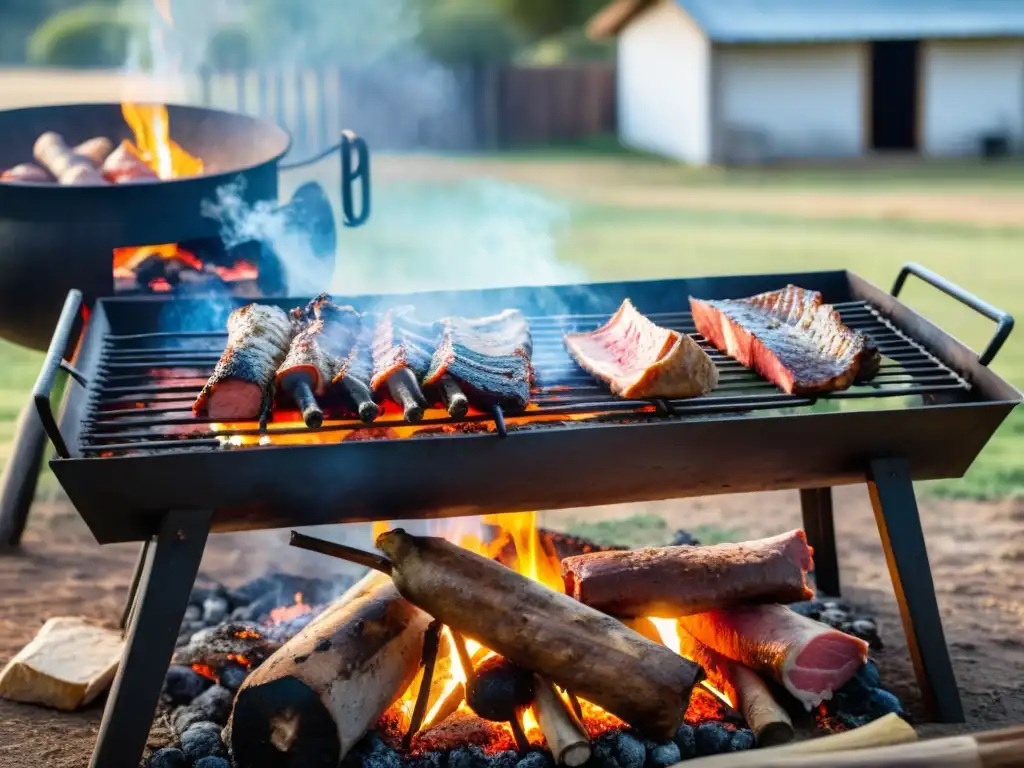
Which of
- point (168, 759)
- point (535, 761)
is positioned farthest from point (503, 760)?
point (168, 759)

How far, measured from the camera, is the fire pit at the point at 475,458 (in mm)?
3154

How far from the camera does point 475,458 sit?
3.22 m

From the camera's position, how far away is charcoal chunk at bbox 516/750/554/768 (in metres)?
3.31

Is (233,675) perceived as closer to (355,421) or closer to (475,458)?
(355,421)

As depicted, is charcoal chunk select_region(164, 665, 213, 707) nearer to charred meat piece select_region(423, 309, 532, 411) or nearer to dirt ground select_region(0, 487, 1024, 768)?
dirt ground select_region(0, 487, 1024, 768)

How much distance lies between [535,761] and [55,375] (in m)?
1.68

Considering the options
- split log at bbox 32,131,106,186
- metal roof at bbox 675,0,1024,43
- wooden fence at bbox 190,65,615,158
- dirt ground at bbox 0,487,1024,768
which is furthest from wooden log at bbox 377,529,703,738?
metal roof at bbox 675,0,1024,43

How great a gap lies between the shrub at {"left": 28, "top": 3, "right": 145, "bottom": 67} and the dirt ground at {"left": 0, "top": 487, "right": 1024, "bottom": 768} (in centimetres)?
2882

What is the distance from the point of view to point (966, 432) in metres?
3.45

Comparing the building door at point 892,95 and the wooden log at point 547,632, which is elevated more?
the wooden log at point 547,632

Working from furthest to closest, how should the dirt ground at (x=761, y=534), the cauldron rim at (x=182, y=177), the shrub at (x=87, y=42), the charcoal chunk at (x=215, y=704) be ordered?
the shrub at (x=87, y=42)
the cauldron rim at (x=182, y=177)
the dirt ground at (x=761, y=534)
the charcoal chunk at (x=215, y=704)

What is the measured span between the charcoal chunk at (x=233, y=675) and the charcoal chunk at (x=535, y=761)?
1.01 metres

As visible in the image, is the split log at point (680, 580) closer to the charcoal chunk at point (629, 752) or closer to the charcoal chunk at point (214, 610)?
the charcoal chunk at point (629, 752)

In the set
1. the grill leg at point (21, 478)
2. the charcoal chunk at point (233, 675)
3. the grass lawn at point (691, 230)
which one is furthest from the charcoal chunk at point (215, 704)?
the grass lawn at point (691, 230)
